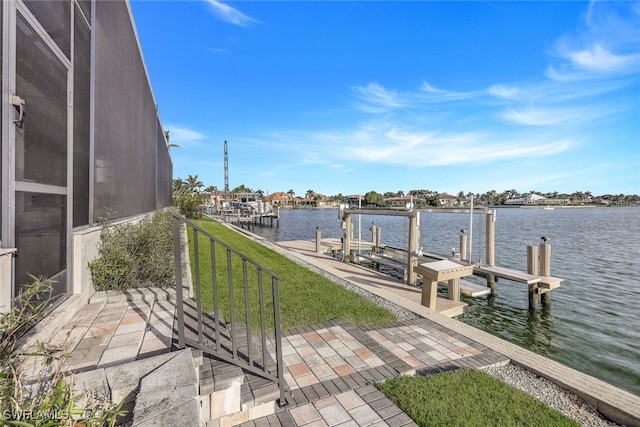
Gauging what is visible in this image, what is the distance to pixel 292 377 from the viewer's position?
2.78 m

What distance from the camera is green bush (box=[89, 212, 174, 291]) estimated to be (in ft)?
12.9

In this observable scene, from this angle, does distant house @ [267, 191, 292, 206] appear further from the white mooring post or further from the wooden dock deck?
the wooden dock deck

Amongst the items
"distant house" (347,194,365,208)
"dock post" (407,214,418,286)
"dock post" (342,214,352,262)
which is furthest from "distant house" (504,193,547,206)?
"dock post" (407,214,418,286)

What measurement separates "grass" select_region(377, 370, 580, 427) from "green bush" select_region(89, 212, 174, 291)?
384cm

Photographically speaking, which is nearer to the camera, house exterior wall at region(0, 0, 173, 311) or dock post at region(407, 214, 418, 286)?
house exterior wall at region(0, 0, 173, 311)

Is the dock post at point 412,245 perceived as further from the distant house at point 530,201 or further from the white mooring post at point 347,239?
the distant house at point 530,201

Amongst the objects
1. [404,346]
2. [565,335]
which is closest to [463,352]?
[404,346]

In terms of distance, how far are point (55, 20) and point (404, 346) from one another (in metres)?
5.56

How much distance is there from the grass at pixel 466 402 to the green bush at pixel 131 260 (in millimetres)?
3839

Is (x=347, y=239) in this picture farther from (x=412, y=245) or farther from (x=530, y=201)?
(x=530, y=201)

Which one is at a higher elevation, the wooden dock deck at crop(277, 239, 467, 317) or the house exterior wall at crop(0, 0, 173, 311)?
the house exterior wall at crop(0, 0, 173, 311)

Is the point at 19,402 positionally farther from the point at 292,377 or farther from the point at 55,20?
the point at 55,20

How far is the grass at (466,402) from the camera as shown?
2.25 metres

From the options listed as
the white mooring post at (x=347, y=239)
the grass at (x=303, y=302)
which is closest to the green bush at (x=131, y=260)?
the grass at (x=303, y=302)
